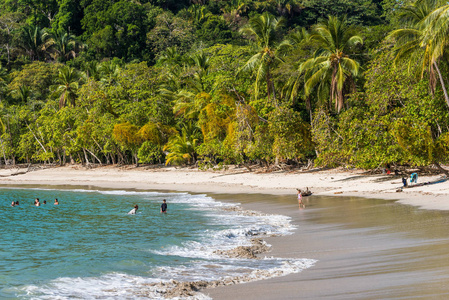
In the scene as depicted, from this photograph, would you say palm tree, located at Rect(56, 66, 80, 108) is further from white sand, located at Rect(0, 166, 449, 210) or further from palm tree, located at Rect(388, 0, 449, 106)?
palm tree, located at Rect(388, 0, 449, 106)

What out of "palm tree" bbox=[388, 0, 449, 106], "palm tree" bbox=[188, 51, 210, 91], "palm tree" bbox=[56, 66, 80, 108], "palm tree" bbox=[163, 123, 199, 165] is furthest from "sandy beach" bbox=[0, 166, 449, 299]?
"palm tree" bbox=[56, 66, 80, 108]

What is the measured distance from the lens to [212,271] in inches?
379

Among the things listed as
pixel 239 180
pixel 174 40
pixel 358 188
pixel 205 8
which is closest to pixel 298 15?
pixel 205 8

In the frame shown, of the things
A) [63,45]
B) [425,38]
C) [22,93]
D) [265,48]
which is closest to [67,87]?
[22,93]

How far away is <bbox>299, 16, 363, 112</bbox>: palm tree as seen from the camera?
94.5 ft

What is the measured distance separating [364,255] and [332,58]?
21.6 metres

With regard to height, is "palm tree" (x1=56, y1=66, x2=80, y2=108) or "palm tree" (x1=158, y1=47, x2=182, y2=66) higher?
"palm tree" (x1=158, y1=47, x2=182, y2=66)

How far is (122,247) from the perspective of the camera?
13.3 m

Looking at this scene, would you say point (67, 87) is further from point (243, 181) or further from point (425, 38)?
point (425, 38)

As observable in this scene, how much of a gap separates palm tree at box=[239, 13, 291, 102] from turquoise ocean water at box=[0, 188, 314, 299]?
12528 millimetres

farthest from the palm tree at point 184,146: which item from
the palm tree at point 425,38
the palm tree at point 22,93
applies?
the palm tree at point 22,93

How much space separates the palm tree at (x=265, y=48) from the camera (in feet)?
110

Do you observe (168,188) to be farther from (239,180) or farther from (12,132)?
(12,132)

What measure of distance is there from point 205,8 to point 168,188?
6419 cm
